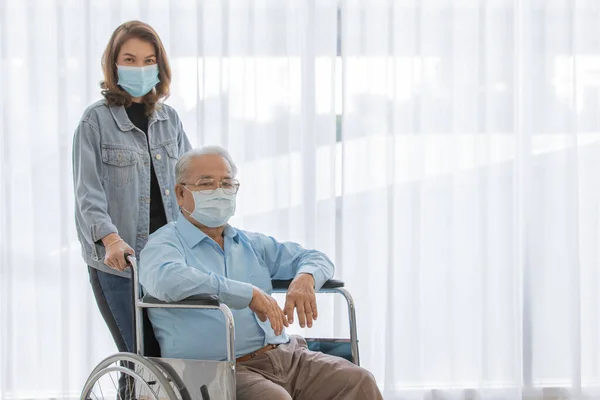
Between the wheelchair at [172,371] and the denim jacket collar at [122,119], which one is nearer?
the wheelchair at [172,371]

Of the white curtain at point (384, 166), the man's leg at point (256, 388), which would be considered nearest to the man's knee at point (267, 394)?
the man's leg at point (256, 388)

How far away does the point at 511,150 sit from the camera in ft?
11.6

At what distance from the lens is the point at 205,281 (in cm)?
204

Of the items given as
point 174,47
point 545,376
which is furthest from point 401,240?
point 174,47

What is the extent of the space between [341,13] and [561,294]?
4.98 ft

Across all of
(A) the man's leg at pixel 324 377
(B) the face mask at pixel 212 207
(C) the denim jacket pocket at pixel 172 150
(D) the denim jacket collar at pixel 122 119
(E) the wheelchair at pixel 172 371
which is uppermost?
(D) the denim jacket collar at pixel 122 119

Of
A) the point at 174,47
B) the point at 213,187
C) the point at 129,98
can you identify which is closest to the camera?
the point at 213,187

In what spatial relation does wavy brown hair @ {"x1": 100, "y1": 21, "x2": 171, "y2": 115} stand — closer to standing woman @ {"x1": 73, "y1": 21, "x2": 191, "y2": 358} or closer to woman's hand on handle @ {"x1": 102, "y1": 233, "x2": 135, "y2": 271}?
standing woman @ {"x1": 73, "y1": 21, "x2": 191, "y2": 358}

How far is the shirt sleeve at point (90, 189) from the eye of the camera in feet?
7.30

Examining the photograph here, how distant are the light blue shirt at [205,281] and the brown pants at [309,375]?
0.06m

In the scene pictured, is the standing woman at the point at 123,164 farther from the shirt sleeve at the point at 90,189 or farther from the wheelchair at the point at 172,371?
the wheelchair at the point at 172,371

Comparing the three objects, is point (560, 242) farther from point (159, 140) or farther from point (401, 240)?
point (159, 140)

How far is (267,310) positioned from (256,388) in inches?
7.5

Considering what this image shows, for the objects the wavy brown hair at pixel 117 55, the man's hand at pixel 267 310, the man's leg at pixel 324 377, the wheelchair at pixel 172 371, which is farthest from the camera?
the wavy brown hair at pixel 117 55
